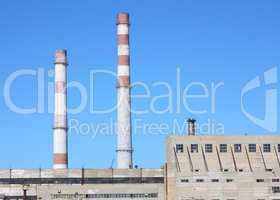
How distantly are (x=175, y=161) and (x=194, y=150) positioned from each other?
2328mm

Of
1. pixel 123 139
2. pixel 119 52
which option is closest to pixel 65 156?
pixel 123 139

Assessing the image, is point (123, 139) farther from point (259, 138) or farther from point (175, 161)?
point (259, 138)

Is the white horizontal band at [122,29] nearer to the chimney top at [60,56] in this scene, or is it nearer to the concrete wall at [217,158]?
the chimney top at [60,56]

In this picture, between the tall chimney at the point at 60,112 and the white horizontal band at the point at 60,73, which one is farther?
the white horizontal band at the point at 60,73

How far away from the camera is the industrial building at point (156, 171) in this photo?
7375 centimetres

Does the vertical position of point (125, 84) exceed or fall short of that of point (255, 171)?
it exceeds it

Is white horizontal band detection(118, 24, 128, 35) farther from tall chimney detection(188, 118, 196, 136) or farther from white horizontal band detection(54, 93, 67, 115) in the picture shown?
tall chimney detection(188, 118, 196, 136)

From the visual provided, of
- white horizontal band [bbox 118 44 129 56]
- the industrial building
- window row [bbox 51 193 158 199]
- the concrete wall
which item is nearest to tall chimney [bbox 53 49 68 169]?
the industrial building

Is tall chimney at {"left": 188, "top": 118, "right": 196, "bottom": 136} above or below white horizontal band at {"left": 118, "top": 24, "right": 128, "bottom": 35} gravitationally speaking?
below

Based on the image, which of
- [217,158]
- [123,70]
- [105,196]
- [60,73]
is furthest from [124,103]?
[105,196]

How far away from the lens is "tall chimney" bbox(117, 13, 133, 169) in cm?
8606

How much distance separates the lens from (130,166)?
8531 cm

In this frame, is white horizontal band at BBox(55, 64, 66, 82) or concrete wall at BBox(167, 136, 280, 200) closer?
concrete wall at BBox(167, 136, 280, 200)

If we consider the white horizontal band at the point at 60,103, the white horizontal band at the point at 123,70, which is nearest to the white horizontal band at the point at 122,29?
the white horizontal band at the point at 123,70
